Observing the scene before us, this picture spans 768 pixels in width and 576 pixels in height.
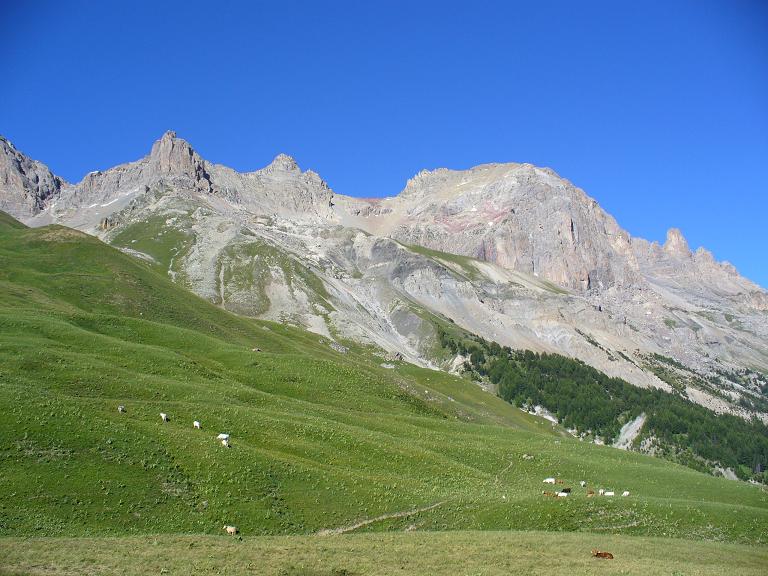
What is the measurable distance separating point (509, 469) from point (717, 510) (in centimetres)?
1795

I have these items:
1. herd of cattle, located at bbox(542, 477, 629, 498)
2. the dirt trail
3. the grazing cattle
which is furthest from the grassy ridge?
herd of cattle, located at bbox(542, 477, 629, 498)

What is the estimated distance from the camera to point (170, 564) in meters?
26.9

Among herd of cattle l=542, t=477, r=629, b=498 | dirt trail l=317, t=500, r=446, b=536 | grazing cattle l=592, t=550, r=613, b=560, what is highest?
herd of cattle l=542, t=477, r=629, b=498

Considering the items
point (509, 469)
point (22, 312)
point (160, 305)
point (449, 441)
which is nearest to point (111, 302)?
point (160, 305)

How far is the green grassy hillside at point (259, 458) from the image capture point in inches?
1457

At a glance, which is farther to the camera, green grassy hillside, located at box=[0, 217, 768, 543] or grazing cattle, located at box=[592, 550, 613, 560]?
green grassy hillside, located at box=[0, 217, 768, 543]

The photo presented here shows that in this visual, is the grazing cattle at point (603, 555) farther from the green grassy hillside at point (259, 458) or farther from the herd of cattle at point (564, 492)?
the herd of cattle at point (564, 492)

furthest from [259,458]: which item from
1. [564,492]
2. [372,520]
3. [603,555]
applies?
[603,555]

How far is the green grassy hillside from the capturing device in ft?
121

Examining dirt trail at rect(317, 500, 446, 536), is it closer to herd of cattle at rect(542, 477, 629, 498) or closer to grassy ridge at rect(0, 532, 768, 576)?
grassy ridge at rect(0, 532, 768, 576)

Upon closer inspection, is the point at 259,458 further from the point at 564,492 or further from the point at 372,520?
the point at 564,492

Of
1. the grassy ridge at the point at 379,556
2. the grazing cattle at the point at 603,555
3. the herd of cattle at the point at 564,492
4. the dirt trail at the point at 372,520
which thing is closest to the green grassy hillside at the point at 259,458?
the dirt trail at the point at 372,520

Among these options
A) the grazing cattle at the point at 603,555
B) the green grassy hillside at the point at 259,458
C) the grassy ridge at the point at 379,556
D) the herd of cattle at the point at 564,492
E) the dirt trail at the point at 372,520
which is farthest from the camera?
the herd of cattle at the point at 564,492

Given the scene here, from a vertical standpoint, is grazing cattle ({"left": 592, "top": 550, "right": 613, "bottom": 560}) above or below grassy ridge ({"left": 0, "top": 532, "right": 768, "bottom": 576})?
above
